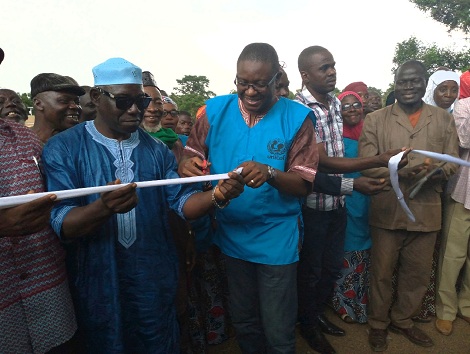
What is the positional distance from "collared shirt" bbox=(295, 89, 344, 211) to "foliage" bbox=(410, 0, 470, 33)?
28.4 metres

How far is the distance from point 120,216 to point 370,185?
6.49ft

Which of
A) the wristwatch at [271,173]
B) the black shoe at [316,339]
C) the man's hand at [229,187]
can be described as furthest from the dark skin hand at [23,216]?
the black shoe at [316,339]

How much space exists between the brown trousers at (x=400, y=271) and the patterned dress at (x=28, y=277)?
8.72 feet

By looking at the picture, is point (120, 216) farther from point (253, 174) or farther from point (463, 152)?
point (463, 152)

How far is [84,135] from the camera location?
78.1 inches

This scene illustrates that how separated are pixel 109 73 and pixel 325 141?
6.17ft

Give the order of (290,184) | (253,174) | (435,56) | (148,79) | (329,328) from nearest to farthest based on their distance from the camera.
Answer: (253,174), (290,184), (148,79), (329,328), (435,56)

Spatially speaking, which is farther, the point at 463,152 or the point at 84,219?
the point at 463,152

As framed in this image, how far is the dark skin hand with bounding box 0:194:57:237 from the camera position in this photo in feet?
4.82

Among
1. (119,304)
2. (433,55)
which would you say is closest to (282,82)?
(119,304)

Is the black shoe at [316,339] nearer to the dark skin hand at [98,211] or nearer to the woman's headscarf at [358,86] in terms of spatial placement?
the dark skin hand at [98,211]

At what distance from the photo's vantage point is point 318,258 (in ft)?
10.4

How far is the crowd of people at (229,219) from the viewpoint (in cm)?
184

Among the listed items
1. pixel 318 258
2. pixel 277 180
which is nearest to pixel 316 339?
pixel 318 258
